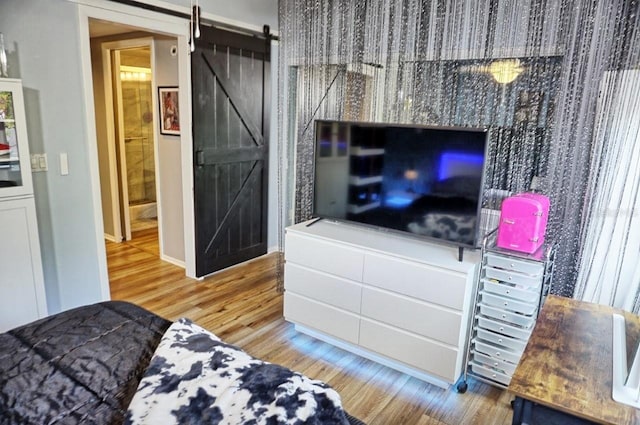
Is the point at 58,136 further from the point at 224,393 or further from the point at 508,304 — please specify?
the point at 508,304

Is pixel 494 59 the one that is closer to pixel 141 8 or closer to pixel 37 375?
pixel 141 8

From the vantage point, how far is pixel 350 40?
3.23m

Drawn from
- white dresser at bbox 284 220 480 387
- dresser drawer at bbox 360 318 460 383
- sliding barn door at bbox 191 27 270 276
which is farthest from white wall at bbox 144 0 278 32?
dresser drawer at bbox 360 318 460 383

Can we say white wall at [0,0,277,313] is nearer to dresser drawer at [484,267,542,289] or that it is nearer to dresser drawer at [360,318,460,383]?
dresser drawer at [360,318,460,383]

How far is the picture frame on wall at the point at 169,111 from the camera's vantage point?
383cm

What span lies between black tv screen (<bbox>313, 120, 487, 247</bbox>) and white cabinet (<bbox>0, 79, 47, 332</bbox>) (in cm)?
174

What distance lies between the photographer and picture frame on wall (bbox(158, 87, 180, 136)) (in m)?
3.83

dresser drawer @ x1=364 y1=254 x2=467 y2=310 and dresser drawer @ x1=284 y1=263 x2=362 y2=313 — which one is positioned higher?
dresser drawer @ x1=364 y1=254 x2=467 y2=310

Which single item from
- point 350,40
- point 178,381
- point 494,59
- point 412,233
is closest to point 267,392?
point 178,381

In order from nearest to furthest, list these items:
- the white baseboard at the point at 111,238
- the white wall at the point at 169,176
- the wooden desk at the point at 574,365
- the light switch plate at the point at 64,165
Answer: the wooden desk at the point at 574,365
the light switch plate at the point at 64,165
the white wall at the point at 169,176
the white baseboard at the point at 111,238

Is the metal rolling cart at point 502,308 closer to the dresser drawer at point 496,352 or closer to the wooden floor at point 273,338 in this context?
the dresser drawer at point 496,352

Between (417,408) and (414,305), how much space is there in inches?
21.5

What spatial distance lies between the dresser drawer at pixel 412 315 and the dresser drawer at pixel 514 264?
1.13 ft

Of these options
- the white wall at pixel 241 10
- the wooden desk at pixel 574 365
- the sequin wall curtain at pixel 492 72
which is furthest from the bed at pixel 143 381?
the white wall at pixel 241 10
